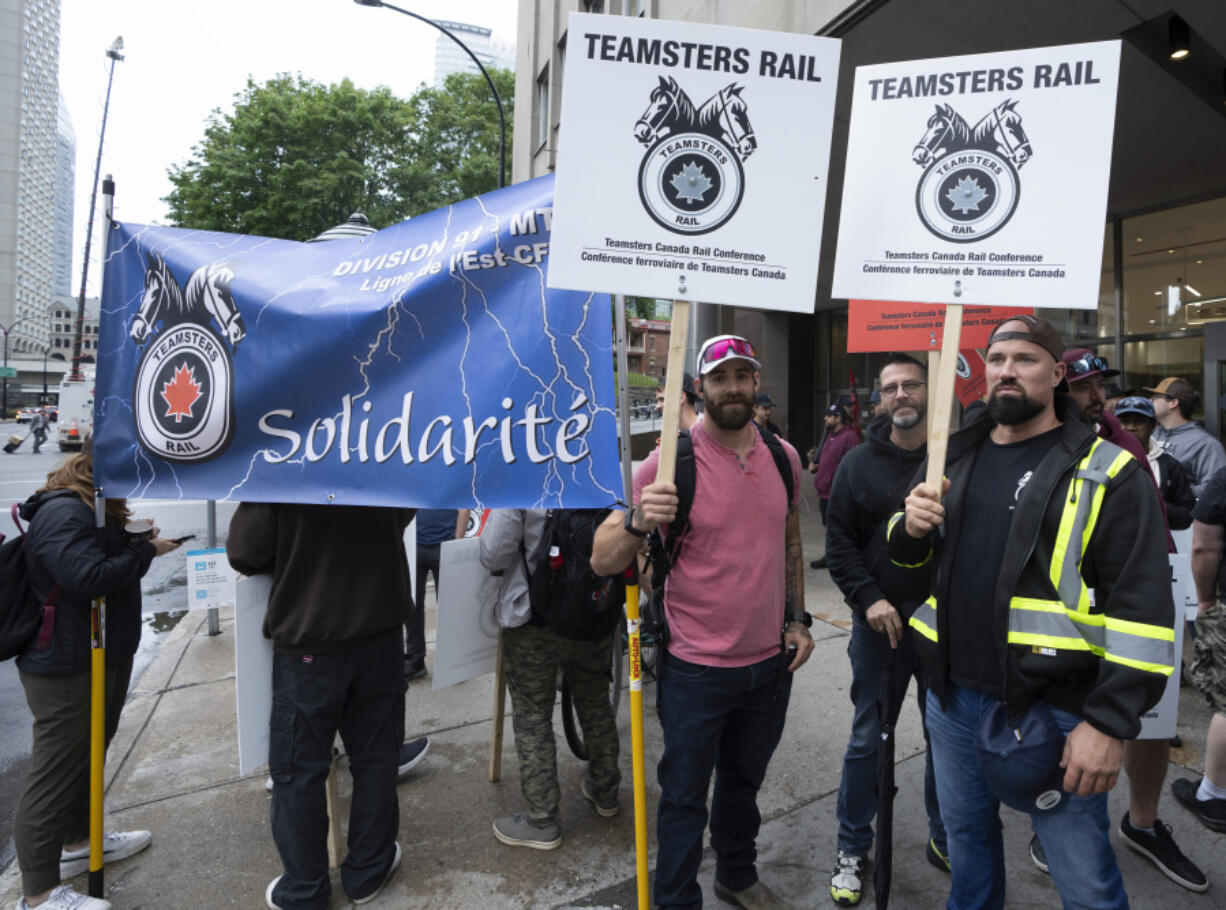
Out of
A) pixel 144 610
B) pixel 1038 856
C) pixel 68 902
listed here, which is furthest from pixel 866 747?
pixel 144 610

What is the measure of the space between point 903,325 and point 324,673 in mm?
3445

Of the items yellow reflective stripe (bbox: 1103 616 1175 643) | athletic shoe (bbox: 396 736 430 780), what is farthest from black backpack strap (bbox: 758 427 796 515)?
athletic shoe (bbox: 396 736 430 780)

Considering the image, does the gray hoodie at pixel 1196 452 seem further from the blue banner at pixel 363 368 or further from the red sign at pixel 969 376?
the blue banner at pixel 363 368

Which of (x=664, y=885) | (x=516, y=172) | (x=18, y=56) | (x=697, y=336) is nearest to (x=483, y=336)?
(x=664, y=885)

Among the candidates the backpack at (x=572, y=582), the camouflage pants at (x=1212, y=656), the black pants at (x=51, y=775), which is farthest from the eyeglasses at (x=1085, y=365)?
the black pants at (x=51, y=775)

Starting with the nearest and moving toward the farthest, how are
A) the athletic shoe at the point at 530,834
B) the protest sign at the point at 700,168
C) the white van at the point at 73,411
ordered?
the protest sign at the point at 700,168 < the athletic shoe at the point at 530,834 < the white van at the point at 73,411

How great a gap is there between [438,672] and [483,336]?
178 centimetres

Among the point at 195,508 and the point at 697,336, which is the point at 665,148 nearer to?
the point at 697,336

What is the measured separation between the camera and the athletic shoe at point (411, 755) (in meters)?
3.91

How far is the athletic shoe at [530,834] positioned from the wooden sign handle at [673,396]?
6.30ft

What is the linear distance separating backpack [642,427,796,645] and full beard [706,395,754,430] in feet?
0.42

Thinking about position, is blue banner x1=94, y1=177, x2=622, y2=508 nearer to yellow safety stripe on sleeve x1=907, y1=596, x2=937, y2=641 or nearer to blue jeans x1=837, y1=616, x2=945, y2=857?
yellow safety stripe on sleeve x1=907, y1=596, x2=937, y2=641

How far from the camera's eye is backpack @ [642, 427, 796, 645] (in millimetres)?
2594

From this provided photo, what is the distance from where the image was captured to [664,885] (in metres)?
2.56
